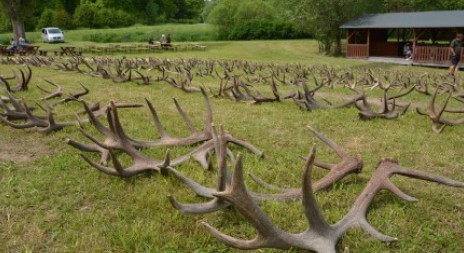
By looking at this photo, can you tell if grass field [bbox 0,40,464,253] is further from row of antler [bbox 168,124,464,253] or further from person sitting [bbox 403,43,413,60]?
person sitting [bbox 403,43,413,60]

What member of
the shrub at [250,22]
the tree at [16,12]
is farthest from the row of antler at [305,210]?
the shrub at [250,22]

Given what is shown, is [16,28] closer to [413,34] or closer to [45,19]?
[45,19]

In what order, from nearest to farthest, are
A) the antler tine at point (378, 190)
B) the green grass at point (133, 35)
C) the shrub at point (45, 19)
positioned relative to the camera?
the antler tine at point (378, 190)
the green grass at point (133, 35)
the shrub at point (45, 19)

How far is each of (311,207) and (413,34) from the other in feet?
108

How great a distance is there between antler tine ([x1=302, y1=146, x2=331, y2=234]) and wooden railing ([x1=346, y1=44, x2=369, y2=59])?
31.2m

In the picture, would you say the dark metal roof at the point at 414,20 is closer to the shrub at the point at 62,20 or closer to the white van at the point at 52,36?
the white van at the point at 52,36

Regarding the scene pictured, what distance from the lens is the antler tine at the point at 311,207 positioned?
2236 millimetres

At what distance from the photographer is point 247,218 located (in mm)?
2305

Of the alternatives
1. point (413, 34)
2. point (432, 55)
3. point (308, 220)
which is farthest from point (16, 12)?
point (308, 220)

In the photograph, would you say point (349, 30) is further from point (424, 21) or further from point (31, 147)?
point (31, 147)

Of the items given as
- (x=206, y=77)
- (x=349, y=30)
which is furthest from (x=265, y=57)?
(x=206, y=77)

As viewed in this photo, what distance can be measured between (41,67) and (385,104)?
14754 millimetres

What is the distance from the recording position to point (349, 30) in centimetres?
3466

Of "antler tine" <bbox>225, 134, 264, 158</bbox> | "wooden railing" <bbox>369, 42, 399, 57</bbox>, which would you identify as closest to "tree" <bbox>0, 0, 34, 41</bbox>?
"wooden railing" <bbox>369, 42, 399, 57</bbox>
